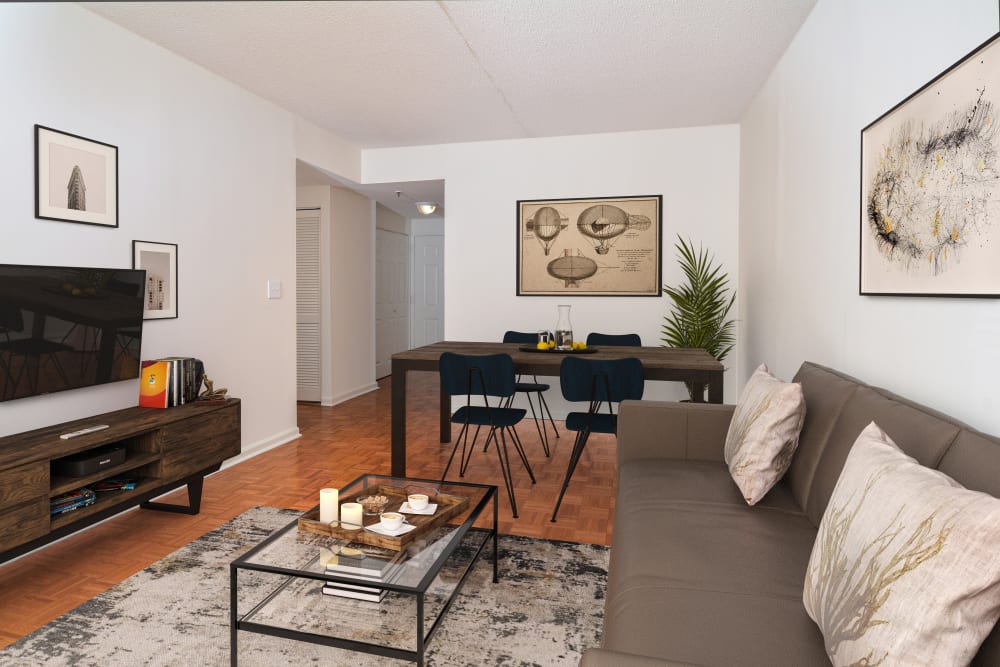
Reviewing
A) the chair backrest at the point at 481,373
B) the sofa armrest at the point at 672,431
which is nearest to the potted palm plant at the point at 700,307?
the chair backrest at the point at 481,373

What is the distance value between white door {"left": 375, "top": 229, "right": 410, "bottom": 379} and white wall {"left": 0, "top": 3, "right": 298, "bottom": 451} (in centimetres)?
293

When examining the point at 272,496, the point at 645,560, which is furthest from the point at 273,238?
the point at 645,560

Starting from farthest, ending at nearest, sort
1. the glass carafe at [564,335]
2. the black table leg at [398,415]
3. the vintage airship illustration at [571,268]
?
1. the vintage airship illustration at [571,268]
2. the glass carafe at [564,335]
3. the black table leg at [398,415]

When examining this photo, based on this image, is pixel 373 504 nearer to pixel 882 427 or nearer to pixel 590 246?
pixel 882 427

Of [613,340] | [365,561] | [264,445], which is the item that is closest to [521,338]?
[613,340]

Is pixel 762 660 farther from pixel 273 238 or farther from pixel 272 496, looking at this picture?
pixel 273 238

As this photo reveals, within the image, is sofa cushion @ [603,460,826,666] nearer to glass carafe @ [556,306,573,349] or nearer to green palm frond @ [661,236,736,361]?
glass carafe @ [556,306,573,349]

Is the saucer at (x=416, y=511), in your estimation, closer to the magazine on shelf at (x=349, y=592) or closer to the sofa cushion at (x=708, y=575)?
the magazine on shelf at (x=349, y=592)

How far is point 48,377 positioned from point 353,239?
4287 mm

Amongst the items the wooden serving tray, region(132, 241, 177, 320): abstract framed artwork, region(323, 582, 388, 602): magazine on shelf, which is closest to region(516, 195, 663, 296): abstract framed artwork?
region(132, 241, 177, 320): abstract framed artwork

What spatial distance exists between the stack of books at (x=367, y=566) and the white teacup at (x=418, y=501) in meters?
0.28

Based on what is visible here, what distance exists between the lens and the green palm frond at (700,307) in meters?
4.93

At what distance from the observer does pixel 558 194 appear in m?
5.58

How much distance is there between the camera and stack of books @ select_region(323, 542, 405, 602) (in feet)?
5.58
